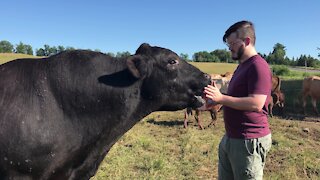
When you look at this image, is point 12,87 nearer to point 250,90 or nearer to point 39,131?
point 39,131

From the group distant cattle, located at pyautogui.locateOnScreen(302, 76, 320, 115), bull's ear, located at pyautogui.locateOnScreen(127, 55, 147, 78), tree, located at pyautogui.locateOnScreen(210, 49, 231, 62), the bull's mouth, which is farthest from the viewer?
tree, located at pyautogui.locateOnScreen(210, 49, 231, 62)

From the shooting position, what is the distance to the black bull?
3.57 meters

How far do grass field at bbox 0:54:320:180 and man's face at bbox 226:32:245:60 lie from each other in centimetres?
356

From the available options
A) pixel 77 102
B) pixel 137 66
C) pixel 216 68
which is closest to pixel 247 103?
pixel 137 66

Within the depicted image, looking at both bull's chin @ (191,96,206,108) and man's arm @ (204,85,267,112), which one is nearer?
man's arm @ (204,85,267,112)

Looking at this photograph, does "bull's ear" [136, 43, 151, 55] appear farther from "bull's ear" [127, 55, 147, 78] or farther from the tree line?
the tree line

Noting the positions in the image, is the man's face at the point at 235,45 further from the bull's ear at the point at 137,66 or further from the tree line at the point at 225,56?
the tree line at the point at 225,56

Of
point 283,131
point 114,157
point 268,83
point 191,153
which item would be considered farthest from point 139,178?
point 283,131

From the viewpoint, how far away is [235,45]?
3688 mm

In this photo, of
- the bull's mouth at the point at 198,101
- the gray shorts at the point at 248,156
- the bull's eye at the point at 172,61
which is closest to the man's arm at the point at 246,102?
the gray shorts at the point at 248,156

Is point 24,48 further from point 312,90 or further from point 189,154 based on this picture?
point 189,154

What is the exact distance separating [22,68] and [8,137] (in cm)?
74

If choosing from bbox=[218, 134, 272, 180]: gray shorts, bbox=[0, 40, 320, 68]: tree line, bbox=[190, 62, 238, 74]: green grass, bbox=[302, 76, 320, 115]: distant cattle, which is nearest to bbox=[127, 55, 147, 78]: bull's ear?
bbox=[218, 134, 272, 180]: gray shorts

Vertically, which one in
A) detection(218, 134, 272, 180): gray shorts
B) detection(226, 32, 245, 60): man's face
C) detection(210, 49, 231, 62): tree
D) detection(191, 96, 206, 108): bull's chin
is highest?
detection(210, 49, 231, 62): tree
